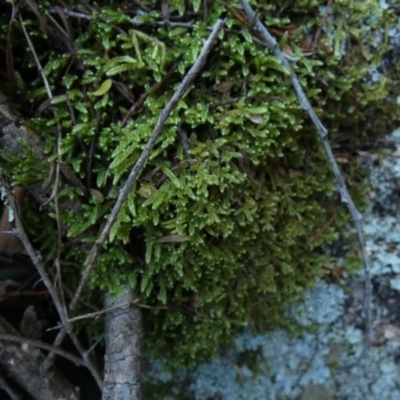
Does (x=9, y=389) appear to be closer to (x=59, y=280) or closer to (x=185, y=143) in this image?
(x=59, y=280)

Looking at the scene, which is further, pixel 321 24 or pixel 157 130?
pixel 321 24

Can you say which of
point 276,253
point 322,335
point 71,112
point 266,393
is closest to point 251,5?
point 71,112

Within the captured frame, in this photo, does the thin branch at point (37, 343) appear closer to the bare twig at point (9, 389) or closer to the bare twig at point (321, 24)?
the bare twig at point (9, 389)

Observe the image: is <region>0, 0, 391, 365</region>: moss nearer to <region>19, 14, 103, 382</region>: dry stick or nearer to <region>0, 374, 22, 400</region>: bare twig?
<region>19, 14, 103, 382</region>: dry stick

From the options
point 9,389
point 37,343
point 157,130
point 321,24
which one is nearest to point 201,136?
point 157,130

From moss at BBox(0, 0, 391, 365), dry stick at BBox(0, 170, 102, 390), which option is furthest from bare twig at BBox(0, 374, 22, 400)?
moss at BBox(0, 0, 391, 365)

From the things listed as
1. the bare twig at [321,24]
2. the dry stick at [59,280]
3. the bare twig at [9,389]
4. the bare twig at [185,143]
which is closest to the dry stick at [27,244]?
the dry stick at [59,280]

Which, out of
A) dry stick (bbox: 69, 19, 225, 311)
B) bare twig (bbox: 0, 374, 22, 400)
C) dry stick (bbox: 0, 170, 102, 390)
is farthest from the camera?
bare twig (bbox: 0, 374, 22, 400)

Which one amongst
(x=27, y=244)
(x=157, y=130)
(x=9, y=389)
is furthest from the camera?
(x=9, y=389)
